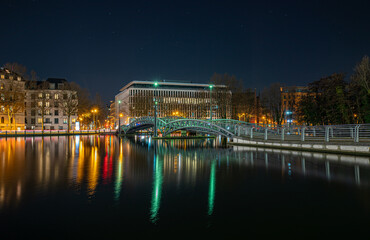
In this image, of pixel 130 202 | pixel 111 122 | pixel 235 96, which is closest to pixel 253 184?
pixel 130 202

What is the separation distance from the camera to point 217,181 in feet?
32.4

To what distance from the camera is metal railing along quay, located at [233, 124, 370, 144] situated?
18656 millimetres

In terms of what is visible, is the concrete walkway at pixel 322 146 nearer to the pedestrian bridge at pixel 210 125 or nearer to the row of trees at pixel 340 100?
the pedestrian bridge at pixel 210 125

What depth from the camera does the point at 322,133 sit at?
73.1 ft

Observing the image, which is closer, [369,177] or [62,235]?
[62,235]

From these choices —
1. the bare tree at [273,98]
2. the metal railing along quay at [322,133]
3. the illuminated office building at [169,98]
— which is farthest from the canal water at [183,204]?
the illuminated office building at [169,98]

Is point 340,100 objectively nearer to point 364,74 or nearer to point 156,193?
point 364,74

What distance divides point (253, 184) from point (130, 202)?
4.42m

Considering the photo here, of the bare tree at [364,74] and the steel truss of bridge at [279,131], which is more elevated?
the bare tree at [364,74]

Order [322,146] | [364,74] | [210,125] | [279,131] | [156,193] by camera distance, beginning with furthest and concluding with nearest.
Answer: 1. [210,125]
2. [279,131]
3. [364,74]
4. [322,146]
5. [156,193]

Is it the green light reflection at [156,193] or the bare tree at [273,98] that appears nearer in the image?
the green light reflection at [156,193]

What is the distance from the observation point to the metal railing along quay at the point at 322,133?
734 inches

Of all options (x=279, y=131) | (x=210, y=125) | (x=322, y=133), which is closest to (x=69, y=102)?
(x=210, y=125)

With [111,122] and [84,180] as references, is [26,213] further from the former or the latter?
[111,122]
